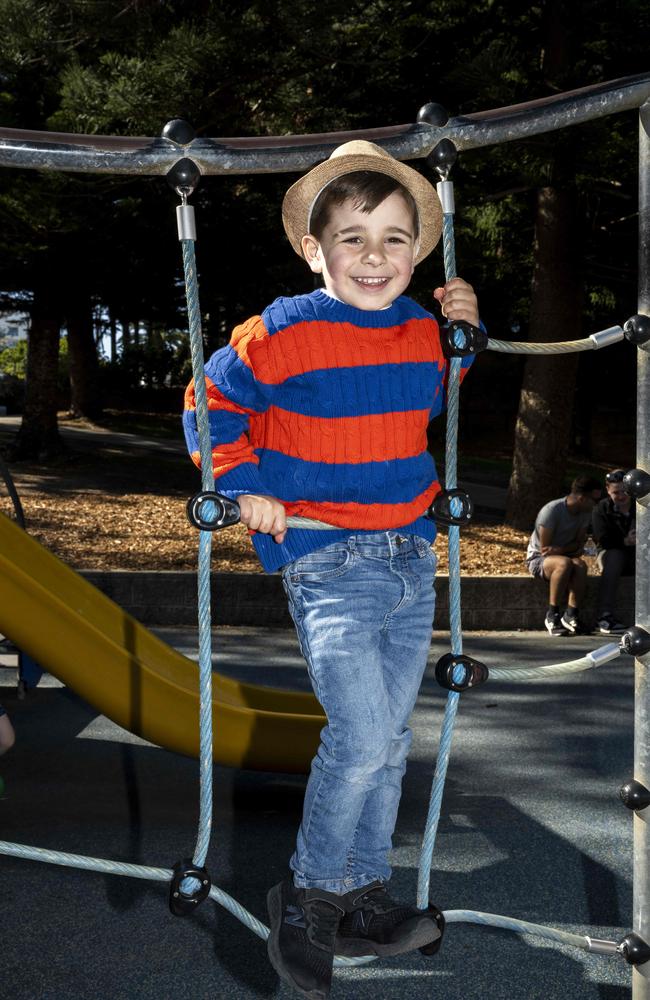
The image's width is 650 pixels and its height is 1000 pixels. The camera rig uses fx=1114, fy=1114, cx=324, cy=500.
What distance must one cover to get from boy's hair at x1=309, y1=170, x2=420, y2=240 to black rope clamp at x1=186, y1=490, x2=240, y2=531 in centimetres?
69

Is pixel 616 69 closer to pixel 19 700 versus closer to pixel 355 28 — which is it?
pixel 355 28

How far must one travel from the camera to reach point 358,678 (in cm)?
226

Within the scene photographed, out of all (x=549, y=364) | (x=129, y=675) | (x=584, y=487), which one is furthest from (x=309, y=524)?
(x=549, y=364)

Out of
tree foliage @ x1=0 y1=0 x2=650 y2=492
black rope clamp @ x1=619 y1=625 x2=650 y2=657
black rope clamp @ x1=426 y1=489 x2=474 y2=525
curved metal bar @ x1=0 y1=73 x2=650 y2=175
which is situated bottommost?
black rope clamp @ x1=619 y1=625 x2=650 y2=657

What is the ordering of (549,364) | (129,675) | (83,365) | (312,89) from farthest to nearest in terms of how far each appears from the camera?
1. (83,365)
2. (312,89)
3. (549,364)
4. (129,675)

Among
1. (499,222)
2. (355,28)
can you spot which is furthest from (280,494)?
(499,222)

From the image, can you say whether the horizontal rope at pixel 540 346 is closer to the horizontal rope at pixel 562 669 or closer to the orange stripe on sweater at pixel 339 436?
the orange stripe on sweater at pixel 339 436

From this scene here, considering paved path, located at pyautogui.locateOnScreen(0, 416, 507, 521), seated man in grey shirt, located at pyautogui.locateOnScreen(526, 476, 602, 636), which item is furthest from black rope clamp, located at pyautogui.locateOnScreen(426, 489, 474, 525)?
paved path, located at pyautogui.locateOnScreen(0, 416, 507, 521)

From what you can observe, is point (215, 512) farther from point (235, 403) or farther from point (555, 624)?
point (555, 624)

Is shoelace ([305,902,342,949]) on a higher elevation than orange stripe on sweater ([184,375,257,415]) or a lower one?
lower

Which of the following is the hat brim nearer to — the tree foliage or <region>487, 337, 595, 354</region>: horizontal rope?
<region>487, 337, 595, 354</region>: horizontal rope

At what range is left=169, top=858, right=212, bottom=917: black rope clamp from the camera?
2.19m

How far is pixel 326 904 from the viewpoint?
2.28 metres

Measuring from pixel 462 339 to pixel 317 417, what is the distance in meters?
0.34
